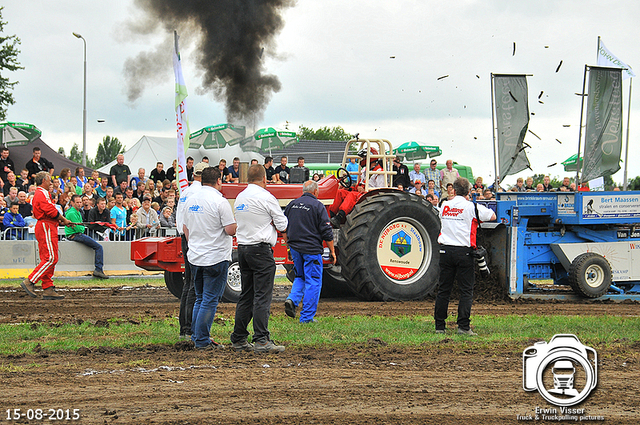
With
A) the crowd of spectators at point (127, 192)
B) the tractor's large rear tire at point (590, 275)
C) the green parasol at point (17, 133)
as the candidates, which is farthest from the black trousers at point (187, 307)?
the green parasol at point (17, 133)

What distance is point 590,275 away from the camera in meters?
10.6

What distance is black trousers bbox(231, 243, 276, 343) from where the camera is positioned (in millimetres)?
6605

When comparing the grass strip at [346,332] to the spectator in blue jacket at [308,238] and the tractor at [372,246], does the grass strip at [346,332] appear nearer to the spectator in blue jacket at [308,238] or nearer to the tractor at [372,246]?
the spectator in blue jacket at [308,238]

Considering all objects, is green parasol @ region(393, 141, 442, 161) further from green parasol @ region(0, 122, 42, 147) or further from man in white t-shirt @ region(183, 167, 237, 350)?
man in white t-shirt @ region(183, 167, 237, 350)

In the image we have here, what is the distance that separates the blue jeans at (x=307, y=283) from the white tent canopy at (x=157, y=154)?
15942 millimetres

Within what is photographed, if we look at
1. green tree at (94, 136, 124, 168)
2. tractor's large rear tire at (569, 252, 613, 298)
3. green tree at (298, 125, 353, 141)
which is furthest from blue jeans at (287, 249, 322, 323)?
green tree at (94, 136, 124, 168)

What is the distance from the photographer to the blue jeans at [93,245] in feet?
46.6

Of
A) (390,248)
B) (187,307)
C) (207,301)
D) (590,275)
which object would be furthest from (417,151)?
(207,301)

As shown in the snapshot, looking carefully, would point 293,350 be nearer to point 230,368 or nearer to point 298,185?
point 230,368

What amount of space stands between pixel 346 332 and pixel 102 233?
30.1ft

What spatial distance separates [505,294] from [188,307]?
5.39 m

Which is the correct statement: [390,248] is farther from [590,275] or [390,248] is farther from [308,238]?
[590,275]

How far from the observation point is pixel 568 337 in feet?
20.6

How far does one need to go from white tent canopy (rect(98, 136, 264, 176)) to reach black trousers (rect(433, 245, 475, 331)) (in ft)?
55.7
